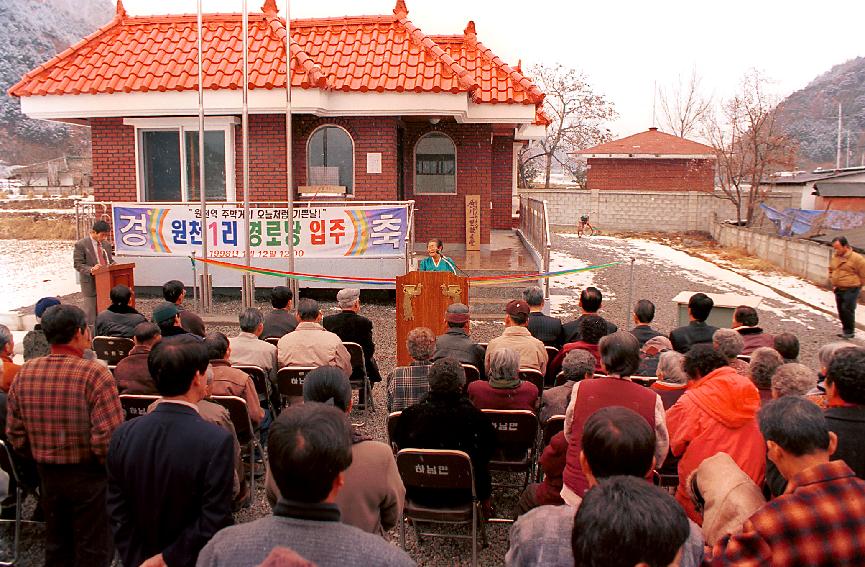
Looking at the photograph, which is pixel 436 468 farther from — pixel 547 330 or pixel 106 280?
pixel 106 280

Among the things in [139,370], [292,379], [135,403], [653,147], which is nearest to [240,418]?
[135,403]

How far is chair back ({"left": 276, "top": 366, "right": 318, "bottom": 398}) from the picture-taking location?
5.53 metres

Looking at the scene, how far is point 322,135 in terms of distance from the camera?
45.0 feet

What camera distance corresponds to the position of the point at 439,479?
388cm

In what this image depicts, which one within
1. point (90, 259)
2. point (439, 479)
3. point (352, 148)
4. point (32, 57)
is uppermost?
point (32, 57)

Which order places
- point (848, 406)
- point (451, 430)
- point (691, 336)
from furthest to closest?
point (691, 336) < point (451, 430) < point (848, 406)

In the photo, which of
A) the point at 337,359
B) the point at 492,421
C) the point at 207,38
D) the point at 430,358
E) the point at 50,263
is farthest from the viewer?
the point at 50,263

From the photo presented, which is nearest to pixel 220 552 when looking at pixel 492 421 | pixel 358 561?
pixel 358 561

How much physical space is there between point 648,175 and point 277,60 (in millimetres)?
31542

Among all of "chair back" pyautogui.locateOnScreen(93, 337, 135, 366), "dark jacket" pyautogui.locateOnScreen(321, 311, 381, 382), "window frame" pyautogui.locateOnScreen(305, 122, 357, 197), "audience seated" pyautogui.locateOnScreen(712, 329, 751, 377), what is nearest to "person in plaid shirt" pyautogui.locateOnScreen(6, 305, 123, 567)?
"chair back" pyautogui.locateOnScreen(93, 337, 135, 366)

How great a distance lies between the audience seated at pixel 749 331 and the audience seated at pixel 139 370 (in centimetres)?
488

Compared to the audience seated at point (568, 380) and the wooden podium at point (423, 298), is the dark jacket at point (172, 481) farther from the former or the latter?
the wooden podium at point (423, 298)

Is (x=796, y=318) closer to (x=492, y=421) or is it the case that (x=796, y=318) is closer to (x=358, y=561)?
(x=492, y=421)

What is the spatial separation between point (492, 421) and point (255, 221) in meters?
8.51
